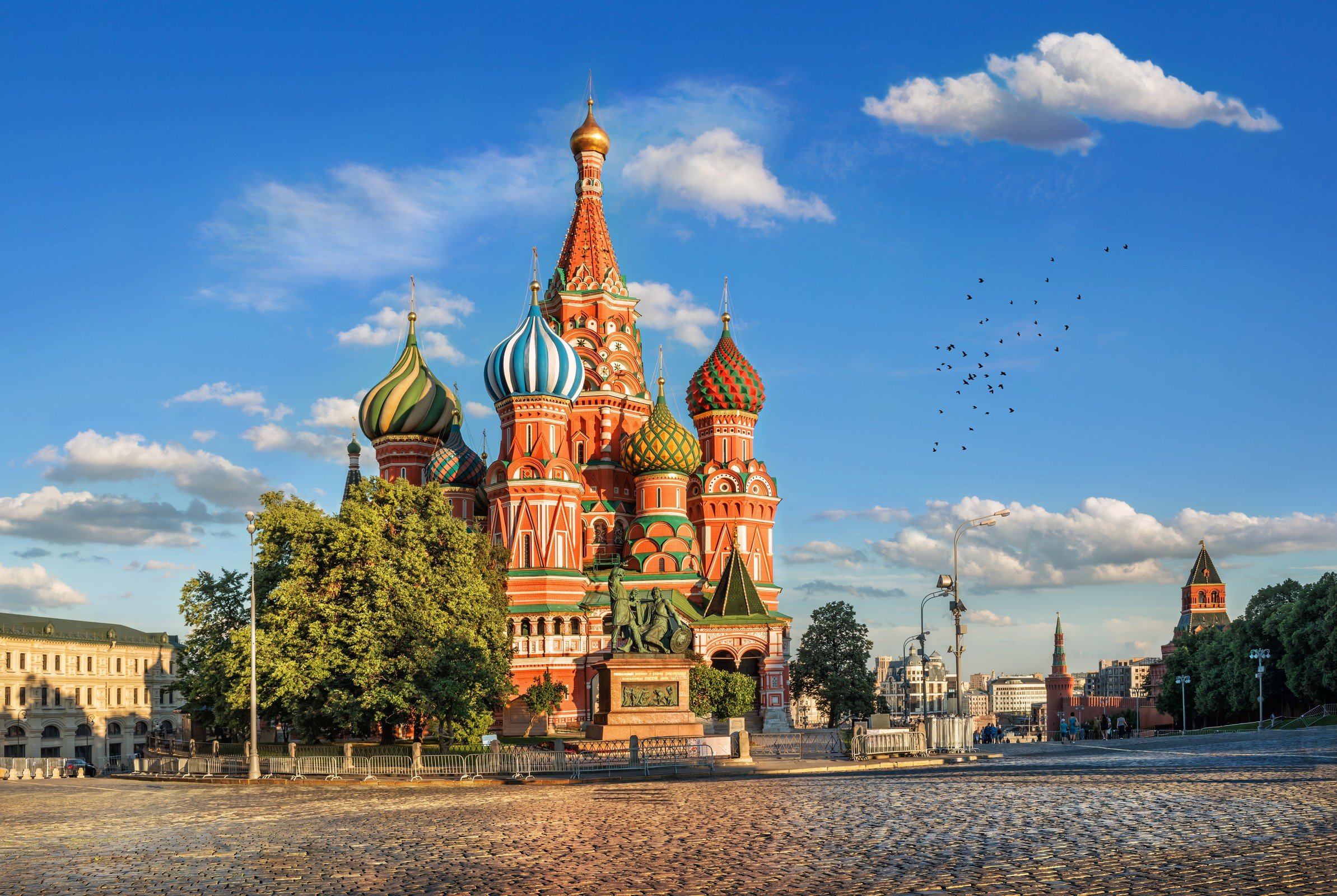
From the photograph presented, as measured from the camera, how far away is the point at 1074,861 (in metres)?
13.1

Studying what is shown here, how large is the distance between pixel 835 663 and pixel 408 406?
30.0 metres

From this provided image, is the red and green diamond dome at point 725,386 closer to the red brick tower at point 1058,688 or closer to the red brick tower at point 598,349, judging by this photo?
the red brick tower at point 598,349

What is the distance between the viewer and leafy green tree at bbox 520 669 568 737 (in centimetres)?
5925

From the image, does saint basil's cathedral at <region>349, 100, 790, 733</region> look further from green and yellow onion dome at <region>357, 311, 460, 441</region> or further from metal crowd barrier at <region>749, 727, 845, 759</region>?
metal crowd barrier at <region>749, 727, 845, 759</region>

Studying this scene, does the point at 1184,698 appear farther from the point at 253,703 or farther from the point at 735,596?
the point at 253,703

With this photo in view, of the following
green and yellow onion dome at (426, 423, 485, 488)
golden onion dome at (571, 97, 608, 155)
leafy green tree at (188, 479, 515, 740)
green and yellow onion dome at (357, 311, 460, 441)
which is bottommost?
leafy green tree at (188, 479, 515, 740)

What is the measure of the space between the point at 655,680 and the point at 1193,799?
19.1m

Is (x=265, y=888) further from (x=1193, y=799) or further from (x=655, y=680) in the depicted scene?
(x=655, y=680)

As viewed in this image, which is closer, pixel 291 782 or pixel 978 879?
pixel 978 879

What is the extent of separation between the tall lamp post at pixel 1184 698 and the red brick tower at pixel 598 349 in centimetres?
4045

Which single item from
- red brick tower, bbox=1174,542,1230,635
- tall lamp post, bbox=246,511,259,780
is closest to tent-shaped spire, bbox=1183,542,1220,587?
red brick tower, bbox=1174,542,1230,635

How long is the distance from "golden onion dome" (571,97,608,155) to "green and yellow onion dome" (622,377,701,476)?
65.6ft

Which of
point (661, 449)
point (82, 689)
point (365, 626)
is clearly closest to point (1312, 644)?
point (661, 449)

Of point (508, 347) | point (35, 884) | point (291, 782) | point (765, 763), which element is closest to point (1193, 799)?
point (765, 763)
